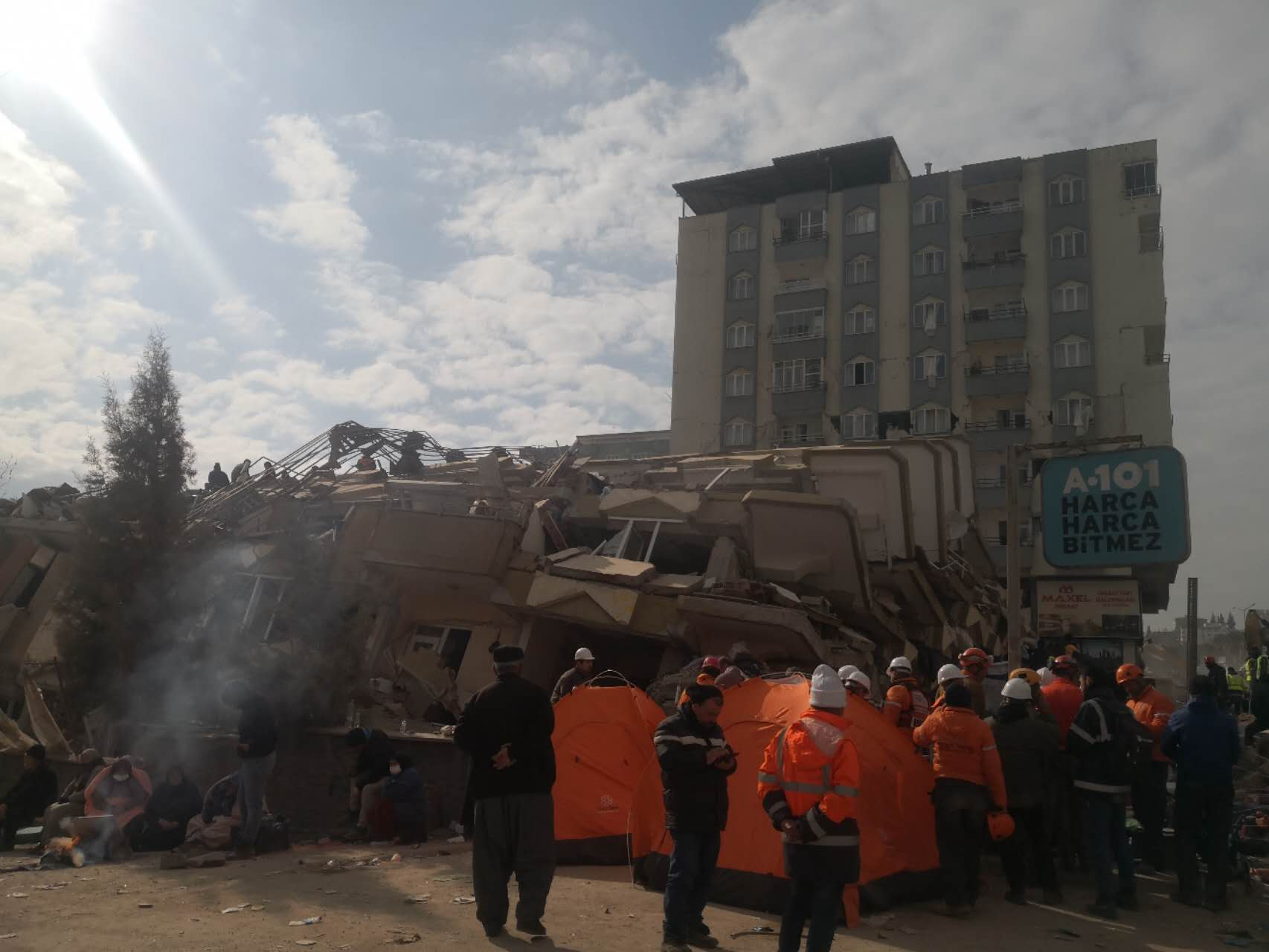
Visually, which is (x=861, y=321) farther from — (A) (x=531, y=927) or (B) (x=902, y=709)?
(A) (x=531, y=927)

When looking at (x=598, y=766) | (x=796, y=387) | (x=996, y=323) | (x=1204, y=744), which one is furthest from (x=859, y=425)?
(x=1204, y=744)

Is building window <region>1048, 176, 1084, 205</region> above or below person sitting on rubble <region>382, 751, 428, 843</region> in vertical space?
above

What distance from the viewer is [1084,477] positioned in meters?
11.7

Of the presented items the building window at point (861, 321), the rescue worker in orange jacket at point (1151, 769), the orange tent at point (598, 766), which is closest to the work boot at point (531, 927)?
the orange tent at point (598, 766)

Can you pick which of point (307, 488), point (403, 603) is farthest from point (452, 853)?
point (307, 488)

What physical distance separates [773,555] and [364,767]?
7714mm

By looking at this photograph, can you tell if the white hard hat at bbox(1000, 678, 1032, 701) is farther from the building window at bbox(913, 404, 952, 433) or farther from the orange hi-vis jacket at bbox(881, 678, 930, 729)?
the building window at bbox(913, 404, 952, 433)

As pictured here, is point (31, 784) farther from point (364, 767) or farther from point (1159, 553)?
point (1159, 553)

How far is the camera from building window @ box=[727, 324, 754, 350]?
5059cm

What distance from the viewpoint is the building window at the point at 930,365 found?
4669 centimetres

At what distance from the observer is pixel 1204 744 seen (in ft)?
24.7

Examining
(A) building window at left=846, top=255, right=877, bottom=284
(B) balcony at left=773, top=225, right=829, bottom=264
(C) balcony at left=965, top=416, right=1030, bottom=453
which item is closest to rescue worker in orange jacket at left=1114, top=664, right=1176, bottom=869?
(C) balcony at left=965, top=416, right=1030, bottom=453

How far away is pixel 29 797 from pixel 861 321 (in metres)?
42.6

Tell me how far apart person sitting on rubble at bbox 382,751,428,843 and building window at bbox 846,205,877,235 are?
4315 cm
